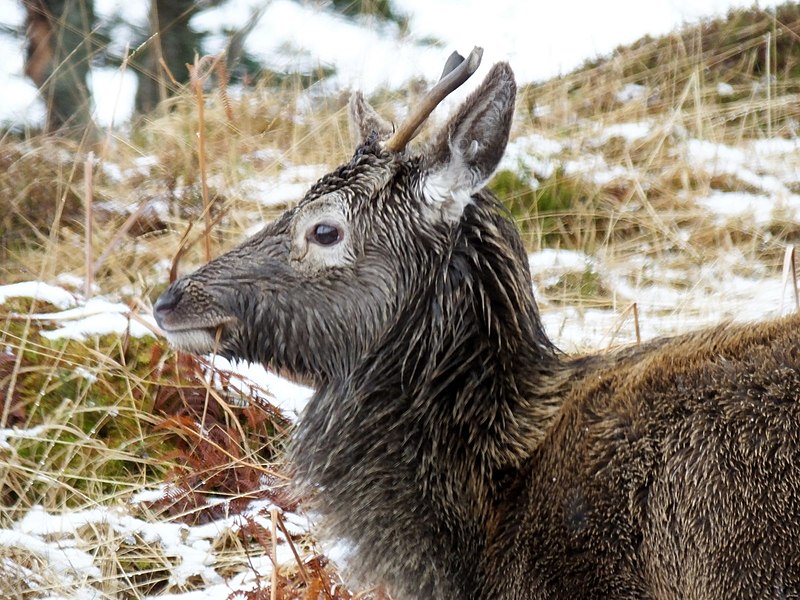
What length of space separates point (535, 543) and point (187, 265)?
12.1ft

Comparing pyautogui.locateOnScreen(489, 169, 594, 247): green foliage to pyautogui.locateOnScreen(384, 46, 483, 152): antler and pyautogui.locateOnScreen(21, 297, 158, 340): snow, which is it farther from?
pyautogui.locateOnScreen(384, 46, 483, 152): antler

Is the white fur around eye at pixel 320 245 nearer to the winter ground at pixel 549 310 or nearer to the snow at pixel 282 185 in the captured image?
the winter ground at pixel 549 310

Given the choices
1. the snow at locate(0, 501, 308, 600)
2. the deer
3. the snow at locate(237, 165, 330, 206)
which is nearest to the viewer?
the deer

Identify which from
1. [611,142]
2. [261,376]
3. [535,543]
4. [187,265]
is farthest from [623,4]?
[535,543]

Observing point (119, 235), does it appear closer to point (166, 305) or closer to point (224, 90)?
point (224, 90)

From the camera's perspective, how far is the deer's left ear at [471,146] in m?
2.99

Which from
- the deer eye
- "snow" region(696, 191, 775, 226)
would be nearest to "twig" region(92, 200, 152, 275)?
the deer eye

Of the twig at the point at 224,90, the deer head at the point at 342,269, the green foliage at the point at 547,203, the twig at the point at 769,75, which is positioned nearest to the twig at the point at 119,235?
the twig at the point at 224,90

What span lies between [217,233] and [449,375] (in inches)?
146

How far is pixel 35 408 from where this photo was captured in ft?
14.7

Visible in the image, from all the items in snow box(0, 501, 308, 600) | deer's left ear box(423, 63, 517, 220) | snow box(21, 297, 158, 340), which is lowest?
snow box(0, 501, 308, 600)

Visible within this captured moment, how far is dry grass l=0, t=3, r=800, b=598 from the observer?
13.9ft

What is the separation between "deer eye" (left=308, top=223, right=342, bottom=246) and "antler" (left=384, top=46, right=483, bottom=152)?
0.29 meters

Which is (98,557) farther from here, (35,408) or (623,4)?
(623,4)
